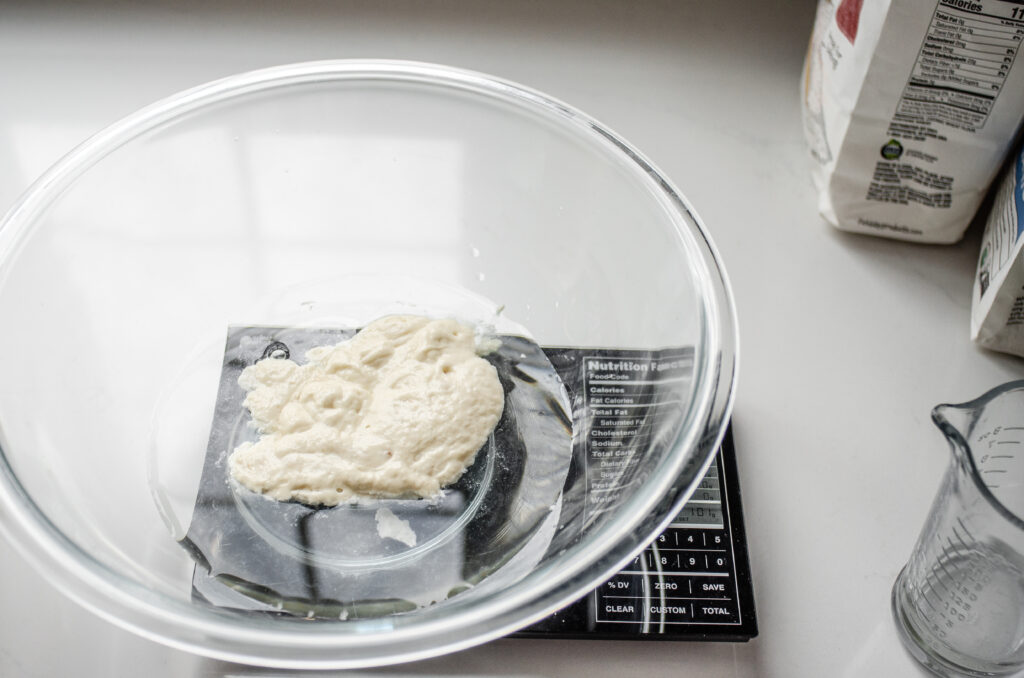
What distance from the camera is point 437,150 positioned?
0.86 meters

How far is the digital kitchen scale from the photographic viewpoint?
681mm

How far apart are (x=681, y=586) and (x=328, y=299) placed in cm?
45

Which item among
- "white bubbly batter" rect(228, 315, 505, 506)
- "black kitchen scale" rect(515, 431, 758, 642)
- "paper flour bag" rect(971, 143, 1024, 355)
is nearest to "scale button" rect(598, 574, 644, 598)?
"black kitchen scale" rect(515, 431, 758, 642)

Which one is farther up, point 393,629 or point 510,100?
point 510,100

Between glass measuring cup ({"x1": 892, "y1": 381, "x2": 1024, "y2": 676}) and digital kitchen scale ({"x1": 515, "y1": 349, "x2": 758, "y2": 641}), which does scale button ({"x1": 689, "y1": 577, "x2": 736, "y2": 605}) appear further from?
glass measuring cup ({"x1": 892, "y1": 381, "x2": 1024, "y2": 676})

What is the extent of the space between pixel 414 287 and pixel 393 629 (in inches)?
17.1

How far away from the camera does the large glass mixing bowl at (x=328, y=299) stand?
1.88ft

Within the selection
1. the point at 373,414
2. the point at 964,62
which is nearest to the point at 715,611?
the point at 373,414

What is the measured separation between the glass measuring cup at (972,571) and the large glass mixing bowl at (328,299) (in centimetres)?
20

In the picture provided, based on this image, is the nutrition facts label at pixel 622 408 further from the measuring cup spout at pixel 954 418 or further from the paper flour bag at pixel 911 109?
the paper flour bag at pixel 911 109

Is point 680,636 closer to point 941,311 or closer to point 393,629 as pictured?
point 393,629

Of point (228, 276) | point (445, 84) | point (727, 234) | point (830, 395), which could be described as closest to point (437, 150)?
point (445, 84)

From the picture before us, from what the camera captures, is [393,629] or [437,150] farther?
[437,150]

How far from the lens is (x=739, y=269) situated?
3.19 feet
